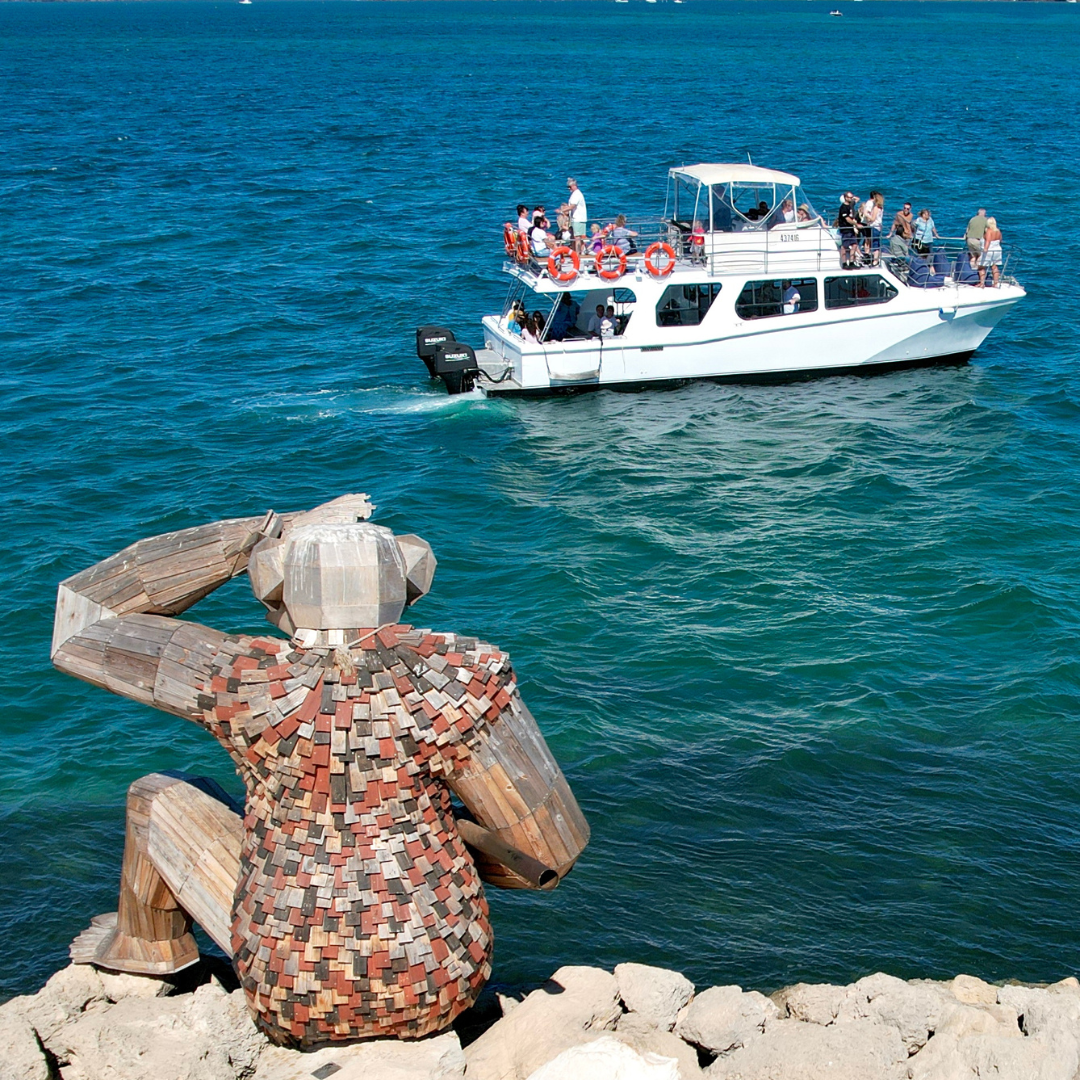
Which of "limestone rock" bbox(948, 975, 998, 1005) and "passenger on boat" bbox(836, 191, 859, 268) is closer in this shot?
"limestone rock" bbox(948, 975, 998, 1005)

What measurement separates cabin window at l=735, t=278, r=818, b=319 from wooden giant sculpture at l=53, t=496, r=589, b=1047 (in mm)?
20258

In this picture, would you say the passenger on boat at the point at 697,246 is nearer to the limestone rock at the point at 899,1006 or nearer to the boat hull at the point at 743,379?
the boat hull at the point at 743,379

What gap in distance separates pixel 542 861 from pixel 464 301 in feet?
88.0

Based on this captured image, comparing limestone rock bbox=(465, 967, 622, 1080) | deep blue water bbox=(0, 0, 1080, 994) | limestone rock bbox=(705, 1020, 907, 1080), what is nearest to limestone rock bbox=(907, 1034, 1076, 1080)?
limestone rock bbox=(705, 1020, 907, 1080)

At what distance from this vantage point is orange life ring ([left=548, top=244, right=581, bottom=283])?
2355 cm

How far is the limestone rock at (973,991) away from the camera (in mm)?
7902

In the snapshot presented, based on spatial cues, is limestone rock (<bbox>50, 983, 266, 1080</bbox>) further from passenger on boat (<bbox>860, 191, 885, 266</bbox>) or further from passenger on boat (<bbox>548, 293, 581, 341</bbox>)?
passenger on boat (<bbox>860, 191, 885, 266</bbox>)

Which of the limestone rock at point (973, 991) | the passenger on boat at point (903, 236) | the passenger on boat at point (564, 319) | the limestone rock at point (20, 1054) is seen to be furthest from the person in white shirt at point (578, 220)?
the limestone rock at point (20, 1054)

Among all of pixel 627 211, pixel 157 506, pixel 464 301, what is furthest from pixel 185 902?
pixel 627 211

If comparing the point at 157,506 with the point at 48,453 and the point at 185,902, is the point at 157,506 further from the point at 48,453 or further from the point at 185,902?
the point at 185,902

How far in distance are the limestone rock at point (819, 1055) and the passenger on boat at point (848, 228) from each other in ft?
63.7

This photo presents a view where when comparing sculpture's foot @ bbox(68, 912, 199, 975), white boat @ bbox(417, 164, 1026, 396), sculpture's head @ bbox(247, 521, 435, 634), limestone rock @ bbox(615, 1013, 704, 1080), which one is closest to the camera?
sculpture's head @ bbox(247, 521, 435, 634)

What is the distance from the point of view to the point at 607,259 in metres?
23.7

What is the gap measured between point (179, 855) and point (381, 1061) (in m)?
1.16
